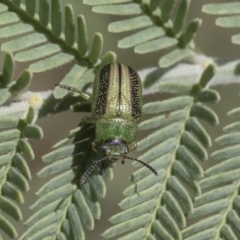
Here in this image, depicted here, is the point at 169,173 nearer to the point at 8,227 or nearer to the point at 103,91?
the point at 103,91

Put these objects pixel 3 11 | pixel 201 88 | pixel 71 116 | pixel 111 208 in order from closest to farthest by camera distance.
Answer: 1. pixel 3 11
2. pixel 201 88
3. pixel 111 208
4. pixel 71 116

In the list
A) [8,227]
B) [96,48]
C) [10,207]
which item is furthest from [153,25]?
[8,227]

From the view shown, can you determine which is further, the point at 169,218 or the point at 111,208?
the point at 111,208

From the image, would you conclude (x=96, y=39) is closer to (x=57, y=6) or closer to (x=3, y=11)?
(x=57, y=6)

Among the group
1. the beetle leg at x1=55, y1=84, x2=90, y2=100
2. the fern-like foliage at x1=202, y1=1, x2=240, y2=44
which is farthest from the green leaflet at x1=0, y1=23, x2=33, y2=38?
the fern-like foliage at x1=202, y1=1, x2=240, y2=44

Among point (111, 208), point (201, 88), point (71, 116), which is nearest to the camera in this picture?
point (201, 88)

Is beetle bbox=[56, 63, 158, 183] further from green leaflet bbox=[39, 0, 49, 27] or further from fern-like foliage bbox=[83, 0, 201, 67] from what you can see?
green leaflet bbox=[39, 0, 49, 27]

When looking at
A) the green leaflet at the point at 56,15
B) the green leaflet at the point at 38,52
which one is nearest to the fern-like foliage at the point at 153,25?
the green leaflet at the point at 56,15

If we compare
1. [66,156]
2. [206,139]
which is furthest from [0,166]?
[206,139]
